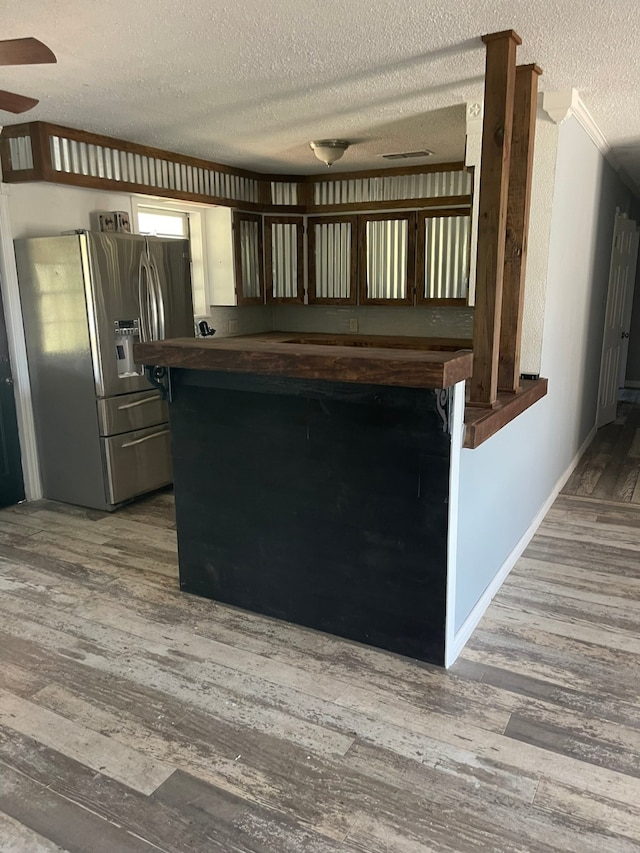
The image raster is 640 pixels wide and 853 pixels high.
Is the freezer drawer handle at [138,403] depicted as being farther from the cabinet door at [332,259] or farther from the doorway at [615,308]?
the doorway at [615,308]

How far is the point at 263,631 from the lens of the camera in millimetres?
2713

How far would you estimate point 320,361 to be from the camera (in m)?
2.28

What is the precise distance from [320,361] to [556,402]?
2.34 metres

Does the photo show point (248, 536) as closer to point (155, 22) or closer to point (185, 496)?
point (185, 496)

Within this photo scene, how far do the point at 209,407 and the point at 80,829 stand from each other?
1.59m

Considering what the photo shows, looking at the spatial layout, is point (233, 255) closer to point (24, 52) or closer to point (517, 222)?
point (517, 222)

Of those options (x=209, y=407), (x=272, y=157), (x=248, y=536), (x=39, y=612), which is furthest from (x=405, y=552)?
(x=272, y=157)

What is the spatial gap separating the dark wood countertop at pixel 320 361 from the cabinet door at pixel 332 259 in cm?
326

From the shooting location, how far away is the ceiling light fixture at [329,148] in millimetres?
4238

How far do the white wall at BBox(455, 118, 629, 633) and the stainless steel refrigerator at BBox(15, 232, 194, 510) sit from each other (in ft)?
8.11

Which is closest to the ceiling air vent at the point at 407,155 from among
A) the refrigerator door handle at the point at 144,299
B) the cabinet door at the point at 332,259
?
the cabinet door at the point at 332,259

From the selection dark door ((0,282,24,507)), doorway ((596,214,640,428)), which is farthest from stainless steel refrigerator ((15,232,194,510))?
doorway ((596,214,640,428))

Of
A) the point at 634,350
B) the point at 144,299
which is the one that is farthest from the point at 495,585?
the point at 634,350

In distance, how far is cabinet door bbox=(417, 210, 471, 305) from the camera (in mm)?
5293
